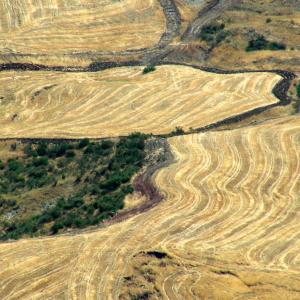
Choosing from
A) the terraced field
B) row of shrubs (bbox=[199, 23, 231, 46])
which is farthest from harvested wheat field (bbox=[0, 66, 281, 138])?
row of shrubs (bbox=[199, 23, 231, 46])

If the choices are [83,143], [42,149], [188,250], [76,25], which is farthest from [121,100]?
[188,250]

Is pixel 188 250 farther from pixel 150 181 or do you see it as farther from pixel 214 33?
pixel 214 33

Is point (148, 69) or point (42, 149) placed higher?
point (148, 69)

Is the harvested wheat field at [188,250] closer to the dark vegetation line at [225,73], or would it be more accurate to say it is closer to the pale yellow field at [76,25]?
the dark vegetation line at [225,73]

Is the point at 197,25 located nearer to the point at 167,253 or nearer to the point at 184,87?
the point at 184,87

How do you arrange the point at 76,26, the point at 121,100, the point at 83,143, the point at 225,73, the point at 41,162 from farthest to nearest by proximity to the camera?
the point at 76,26
the point at 225,73
the point at 121,100
the point at 83,143
the point at 41,162

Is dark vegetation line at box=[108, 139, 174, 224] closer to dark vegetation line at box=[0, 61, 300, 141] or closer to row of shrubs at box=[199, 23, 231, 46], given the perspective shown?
dark vegetation line at box=[0, 61, 300, 141]

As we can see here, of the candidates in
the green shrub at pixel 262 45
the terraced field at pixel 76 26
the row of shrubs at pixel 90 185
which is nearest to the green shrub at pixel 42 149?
the row of shrubs at pixel 90 185
